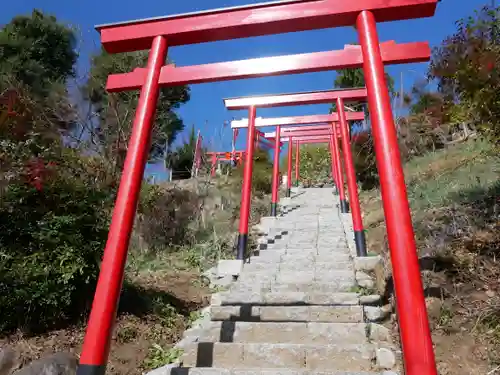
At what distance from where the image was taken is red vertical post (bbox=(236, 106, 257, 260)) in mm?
6977

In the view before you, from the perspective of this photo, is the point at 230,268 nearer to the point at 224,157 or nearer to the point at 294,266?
the point at 294,266

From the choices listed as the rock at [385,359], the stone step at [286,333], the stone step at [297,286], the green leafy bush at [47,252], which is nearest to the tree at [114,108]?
the green leafy bush at [47,252]

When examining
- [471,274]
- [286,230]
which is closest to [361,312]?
[471,274]

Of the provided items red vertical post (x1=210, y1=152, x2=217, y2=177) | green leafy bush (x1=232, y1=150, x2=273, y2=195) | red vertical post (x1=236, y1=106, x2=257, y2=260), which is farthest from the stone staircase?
red vertical post (x1=210, y1=152, x2=217, y2=177)

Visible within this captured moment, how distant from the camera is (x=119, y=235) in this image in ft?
11.7

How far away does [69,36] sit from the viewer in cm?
2014

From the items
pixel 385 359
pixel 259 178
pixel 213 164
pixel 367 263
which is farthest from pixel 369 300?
pixel 213 164

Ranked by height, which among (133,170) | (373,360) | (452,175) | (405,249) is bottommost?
(373,360)

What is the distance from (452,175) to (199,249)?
5712 mm

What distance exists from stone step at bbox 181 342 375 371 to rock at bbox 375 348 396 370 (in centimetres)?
6

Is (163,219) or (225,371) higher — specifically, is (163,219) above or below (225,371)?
above

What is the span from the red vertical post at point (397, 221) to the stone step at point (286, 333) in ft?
4.98

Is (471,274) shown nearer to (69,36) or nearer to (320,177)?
(320,177)

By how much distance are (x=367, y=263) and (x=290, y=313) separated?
1563 mm
